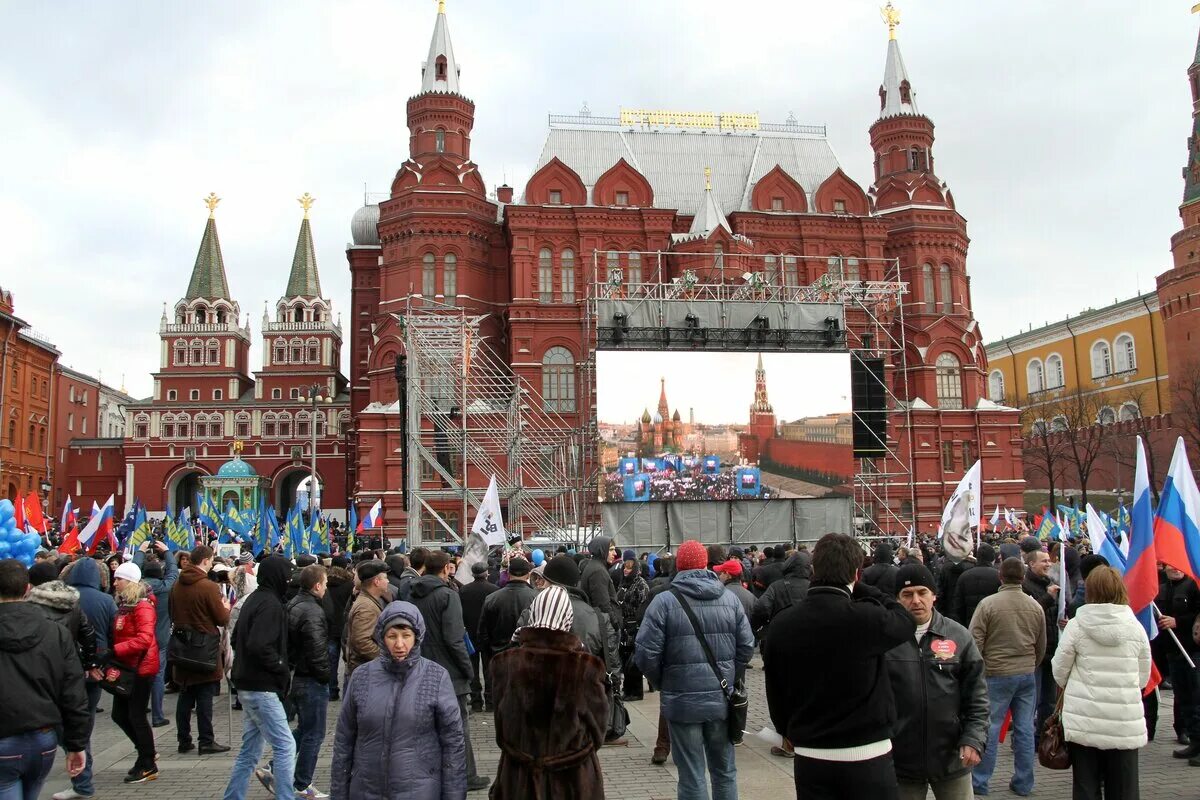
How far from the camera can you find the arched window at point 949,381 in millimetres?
43188

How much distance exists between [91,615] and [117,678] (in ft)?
2.06

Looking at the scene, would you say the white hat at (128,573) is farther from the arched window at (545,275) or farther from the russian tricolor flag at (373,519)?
the arched window at (545,275)

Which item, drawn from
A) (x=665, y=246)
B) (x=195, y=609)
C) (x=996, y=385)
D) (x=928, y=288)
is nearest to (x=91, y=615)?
(x=195, y=609)

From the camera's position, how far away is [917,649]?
16.0ft

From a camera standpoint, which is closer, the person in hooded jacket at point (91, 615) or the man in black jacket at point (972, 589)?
the person in hooded jacket at point (91, 615)

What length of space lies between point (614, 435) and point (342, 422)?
31285mm

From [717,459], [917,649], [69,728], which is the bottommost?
[69,728]

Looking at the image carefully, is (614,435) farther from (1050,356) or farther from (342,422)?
(1050,356)

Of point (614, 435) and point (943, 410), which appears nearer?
point (614, 435)

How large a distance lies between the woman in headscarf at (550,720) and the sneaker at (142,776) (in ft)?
16.4

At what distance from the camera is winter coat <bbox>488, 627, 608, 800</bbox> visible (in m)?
4.51

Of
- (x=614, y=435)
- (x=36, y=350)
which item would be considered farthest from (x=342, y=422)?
(x=614, y=435)

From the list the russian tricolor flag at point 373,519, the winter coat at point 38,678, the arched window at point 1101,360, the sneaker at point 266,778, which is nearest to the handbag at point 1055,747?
the sneaker at point 266,778

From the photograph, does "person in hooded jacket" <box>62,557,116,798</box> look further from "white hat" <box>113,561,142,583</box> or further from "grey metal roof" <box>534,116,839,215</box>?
"grey metal roof" <box>534,116,839,215</box>
